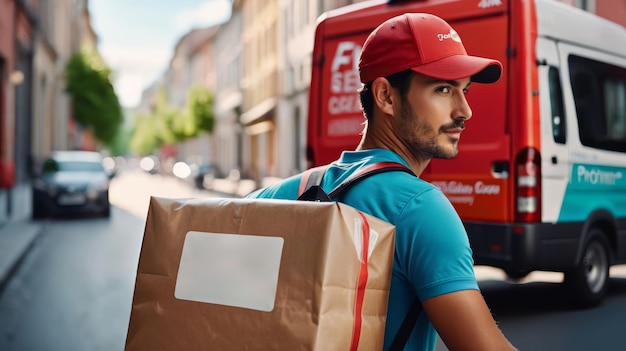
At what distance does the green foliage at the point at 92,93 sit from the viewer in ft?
186

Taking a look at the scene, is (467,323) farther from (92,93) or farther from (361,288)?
(92,93)

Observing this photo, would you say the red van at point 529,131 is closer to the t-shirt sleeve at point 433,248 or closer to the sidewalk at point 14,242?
the sidewalk at point 14,242

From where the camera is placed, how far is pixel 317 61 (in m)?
7.41

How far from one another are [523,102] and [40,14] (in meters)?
38.6

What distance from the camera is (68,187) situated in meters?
18.9

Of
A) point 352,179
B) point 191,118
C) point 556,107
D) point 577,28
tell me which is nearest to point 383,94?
point 352,179

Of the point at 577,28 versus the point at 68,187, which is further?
the point at 68,187

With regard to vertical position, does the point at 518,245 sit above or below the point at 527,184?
below

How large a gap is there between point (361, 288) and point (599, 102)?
255 inches

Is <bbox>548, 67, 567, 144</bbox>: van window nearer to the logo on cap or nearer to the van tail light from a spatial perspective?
the van tail light

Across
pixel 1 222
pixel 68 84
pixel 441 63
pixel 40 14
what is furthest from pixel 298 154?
pixel 441 63

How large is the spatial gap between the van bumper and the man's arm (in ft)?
16.1

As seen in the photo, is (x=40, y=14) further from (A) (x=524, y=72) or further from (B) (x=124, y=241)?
(A) (x=524, y=72)

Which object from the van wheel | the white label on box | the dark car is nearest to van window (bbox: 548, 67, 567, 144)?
the van wheel
